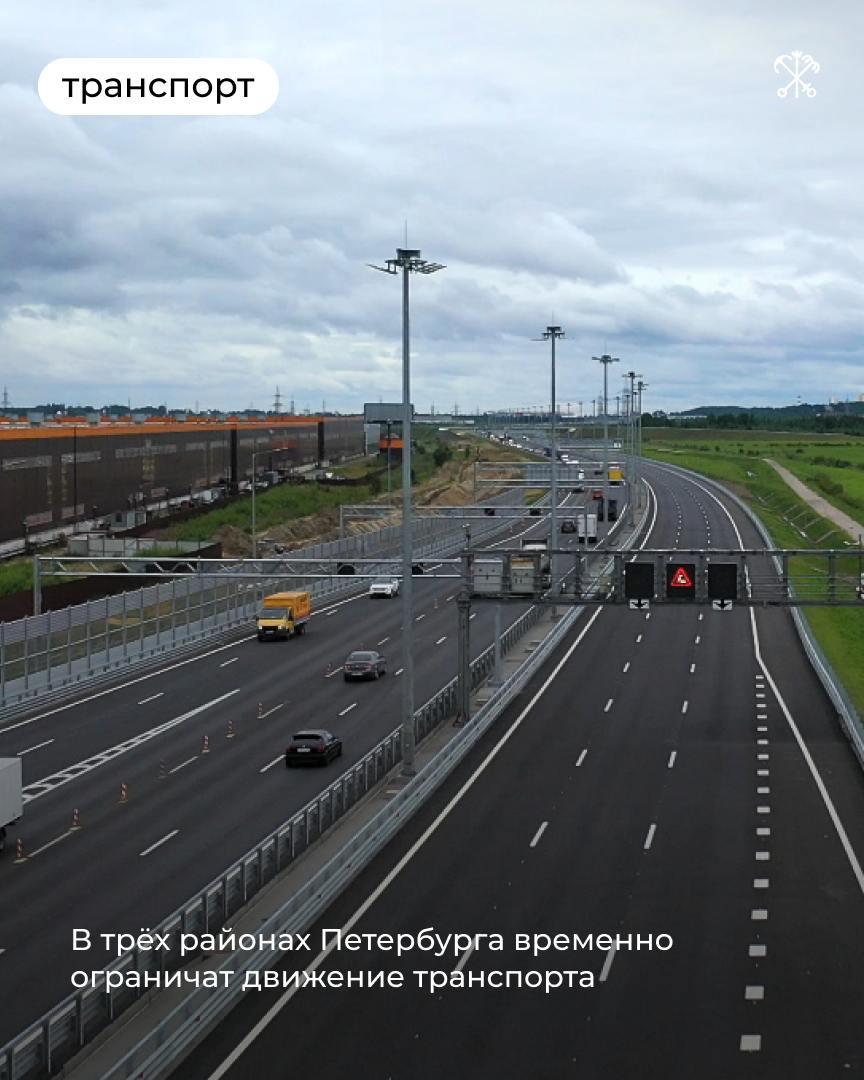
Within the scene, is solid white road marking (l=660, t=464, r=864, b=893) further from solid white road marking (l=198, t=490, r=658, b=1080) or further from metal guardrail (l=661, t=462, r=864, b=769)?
solid white road marking (l=198, t=490, r=658, b=1080)

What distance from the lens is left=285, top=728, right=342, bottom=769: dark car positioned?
124ft

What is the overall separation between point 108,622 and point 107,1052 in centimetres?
3679

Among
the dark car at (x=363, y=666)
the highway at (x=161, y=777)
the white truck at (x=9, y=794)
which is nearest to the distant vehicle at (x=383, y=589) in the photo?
the highway at (x=161, y=777)

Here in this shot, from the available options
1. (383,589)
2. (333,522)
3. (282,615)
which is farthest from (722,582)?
(333,522)

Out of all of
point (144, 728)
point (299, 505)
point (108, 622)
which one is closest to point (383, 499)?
point (299, 505)

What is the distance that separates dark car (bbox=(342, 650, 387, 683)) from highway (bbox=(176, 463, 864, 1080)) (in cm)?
798

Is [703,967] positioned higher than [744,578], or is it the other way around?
[744,578]

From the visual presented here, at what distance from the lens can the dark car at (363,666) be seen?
176 feet

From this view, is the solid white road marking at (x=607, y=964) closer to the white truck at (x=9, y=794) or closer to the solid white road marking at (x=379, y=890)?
the solid white road marking at (x=379, y=890)

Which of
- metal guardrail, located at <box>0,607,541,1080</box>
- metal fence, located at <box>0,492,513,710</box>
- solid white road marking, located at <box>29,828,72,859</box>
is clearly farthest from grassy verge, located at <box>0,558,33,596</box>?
solid white road marking, located at <box>29,828,72,859</box>

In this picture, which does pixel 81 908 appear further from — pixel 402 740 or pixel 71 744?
pixel 71 744

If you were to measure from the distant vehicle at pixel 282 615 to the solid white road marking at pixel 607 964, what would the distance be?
141ft

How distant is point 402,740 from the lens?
35.7 metres

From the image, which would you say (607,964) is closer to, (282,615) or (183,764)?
(183,764)
